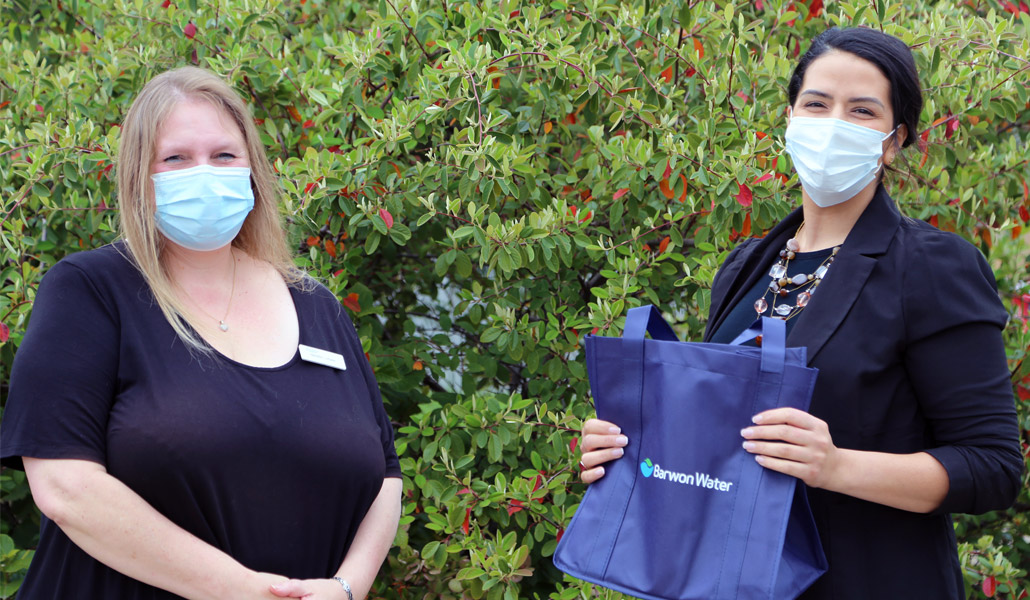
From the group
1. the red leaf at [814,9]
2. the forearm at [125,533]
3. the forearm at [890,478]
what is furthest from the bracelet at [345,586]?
the red leaf at [814,9]

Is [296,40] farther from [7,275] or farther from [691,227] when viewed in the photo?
[691,227]

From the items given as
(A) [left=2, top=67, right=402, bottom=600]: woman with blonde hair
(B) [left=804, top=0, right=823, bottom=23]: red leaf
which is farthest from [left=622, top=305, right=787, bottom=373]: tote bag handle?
(B) [left=804, top=0, right=823, bottom=23]: red leaf

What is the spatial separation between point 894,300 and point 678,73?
1737 mm

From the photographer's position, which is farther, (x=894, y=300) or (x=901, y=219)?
(x=901, y=219)

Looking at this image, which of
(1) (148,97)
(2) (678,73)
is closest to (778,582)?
(1) (148,97)

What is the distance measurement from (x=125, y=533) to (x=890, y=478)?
1.55m

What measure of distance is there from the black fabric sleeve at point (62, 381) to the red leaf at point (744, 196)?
6.11 feet

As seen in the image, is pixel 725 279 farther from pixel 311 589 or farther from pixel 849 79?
pixel 311 589

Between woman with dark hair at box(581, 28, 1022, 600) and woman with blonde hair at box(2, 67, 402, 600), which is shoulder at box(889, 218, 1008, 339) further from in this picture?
woman with blonde hair at box(2, 67, 402, 600)

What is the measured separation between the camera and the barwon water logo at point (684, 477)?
1751 mm

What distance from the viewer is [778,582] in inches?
66.6

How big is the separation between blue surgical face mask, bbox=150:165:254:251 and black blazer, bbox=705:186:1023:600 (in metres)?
1.37

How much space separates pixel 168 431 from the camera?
1.90m

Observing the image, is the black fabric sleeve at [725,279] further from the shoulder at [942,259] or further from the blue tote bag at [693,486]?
the shoulder at [942,259]
